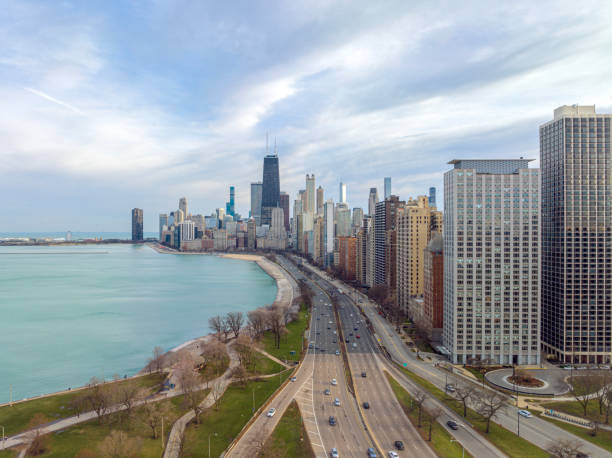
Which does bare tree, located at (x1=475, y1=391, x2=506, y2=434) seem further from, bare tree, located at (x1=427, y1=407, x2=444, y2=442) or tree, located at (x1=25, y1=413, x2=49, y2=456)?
tree, located at (x1=25, y1=413, x2=49, y2=456)

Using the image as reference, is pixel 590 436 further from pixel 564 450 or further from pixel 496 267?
pixel 496 267

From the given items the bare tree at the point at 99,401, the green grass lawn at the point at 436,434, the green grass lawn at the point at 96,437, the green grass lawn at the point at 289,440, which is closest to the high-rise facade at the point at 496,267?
the green grass lawn at the point at 436,434

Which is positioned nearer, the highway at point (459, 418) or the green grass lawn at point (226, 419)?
the highway at point (459, 418)

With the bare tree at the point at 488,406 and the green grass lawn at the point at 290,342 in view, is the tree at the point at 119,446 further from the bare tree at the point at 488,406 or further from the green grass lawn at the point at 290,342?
the bare tree at the point at 488,406

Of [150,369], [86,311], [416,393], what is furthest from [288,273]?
[416,393]

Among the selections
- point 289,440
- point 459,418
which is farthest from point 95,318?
point 459,418

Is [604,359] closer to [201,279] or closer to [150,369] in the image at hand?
[150,369]
